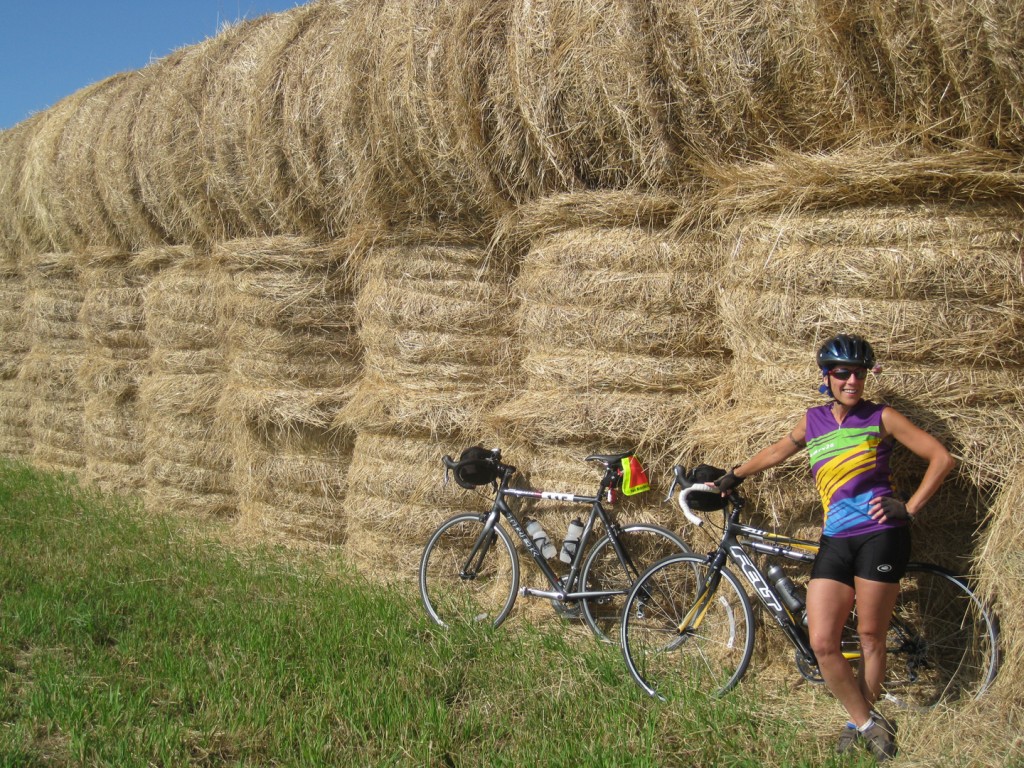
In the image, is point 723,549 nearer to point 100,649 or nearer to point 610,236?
point 610,236

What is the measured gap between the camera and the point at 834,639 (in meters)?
3.78

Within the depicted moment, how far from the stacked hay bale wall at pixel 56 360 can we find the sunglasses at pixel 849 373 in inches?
302

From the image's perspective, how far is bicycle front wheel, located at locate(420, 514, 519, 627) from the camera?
17.8 feet

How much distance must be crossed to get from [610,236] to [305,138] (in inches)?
97.6

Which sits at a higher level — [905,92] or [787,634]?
[905,92]

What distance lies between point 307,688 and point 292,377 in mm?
3105

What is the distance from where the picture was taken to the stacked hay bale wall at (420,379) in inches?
232

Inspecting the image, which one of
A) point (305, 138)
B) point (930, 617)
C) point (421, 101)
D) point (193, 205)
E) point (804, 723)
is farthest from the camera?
point (193, 205)

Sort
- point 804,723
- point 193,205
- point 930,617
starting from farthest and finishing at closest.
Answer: point 193,205, point 930,617, point 804,723

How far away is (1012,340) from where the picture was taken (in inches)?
156

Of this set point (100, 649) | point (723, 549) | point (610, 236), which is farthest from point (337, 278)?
point (723, 549)

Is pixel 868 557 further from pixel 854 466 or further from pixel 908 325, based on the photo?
pixel 908 325

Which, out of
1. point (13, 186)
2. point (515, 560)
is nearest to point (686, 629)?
point (515, 560)

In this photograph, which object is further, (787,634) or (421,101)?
(421,101)
